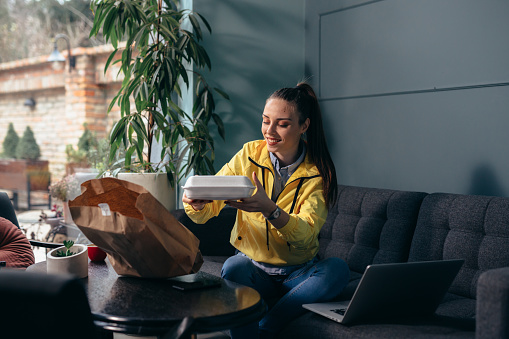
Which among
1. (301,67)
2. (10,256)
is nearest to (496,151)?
(301,67)

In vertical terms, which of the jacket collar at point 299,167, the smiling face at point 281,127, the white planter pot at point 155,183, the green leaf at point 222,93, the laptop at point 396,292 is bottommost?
the laptop at point 396,292

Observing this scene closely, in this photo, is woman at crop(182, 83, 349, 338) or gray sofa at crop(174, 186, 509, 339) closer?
gray sofa at crop(174, 186, 509, 339)

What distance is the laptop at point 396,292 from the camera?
1519mm

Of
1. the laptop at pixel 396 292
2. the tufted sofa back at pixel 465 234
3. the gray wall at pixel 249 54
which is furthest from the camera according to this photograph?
the gray wall at pixel 249 54

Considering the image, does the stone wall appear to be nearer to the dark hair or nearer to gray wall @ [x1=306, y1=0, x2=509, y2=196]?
gray wall @ [x1=306, y1=0, x2=509, y2=196]

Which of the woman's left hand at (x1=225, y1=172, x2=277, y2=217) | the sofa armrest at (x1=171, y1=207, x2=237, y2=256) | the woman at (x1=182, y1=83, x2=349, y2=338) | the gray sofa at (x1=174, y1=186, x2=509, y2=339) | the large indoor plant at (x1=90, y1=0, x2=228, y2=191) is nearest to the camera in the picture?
→ the gray sofa at (x1=174, y1=186, x2=509, y2=339)

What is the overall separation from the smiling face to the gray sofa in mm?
611

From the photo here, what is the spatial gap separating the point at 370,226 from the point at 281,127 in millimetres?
744

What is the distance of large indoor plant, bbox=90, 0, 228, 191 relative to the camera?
2850 millimetres

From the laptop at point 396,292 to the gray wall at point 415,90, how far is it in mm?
870

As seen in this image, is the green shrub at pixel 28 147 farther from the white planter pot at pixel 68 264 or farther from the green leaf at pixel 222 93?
the white planter pot at pixel 68 264

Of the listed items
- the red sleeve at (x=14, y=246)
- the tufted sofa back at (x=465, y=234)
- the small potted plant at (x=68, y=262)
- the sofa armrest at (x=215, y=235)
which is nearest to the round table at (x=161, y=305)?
the small potted plant at (x=68, y=262)

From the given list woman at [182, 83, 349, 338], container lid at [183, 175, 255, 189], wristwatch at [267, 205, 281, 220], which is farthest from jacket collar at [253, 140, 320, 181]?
container lid at [183, 175, 255, 189]

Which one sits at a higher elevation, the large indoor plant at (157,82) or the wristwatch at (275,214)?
the large indoor plant at (157,82)
